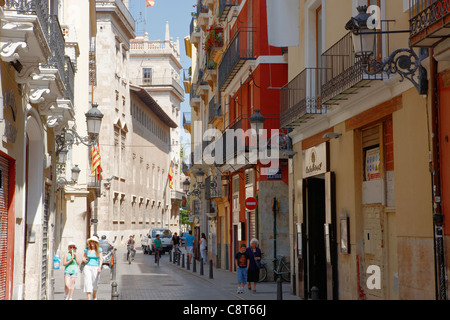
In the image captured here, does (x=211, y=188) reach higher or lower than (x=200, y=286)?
higher

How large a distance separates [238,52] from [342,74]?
12935 mm

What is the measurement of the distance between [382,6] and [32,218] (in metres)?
8.27

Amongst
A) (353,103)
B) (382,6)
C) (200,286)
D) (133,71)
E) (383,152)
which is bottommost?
(200,286)

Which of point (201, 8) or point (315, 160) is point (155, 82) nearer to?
point (201, 8)

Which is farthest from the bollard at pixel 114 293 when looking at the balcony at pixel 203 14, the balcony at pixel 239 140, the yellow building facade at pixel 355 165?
the balcony at pixel 203 14

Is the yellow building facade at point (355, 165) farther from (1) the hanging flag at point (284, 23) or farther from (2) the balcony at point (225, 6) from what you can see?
(2) the balcony at point (225, 6)

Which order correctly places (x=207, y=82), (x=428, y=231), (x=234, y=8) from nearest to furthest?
1. (x=428, y=231)
2. (x=234, y=8)
3. (x=207, y=82)

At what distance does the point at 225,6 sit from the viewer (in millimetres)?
29656

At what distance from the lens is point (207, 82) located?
134ft

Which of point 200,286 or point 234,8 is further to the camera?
point 234,8

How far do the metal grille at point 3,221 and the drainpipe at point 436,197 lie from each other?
6593 mm

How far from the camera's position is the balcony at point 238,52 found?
1003 inches
